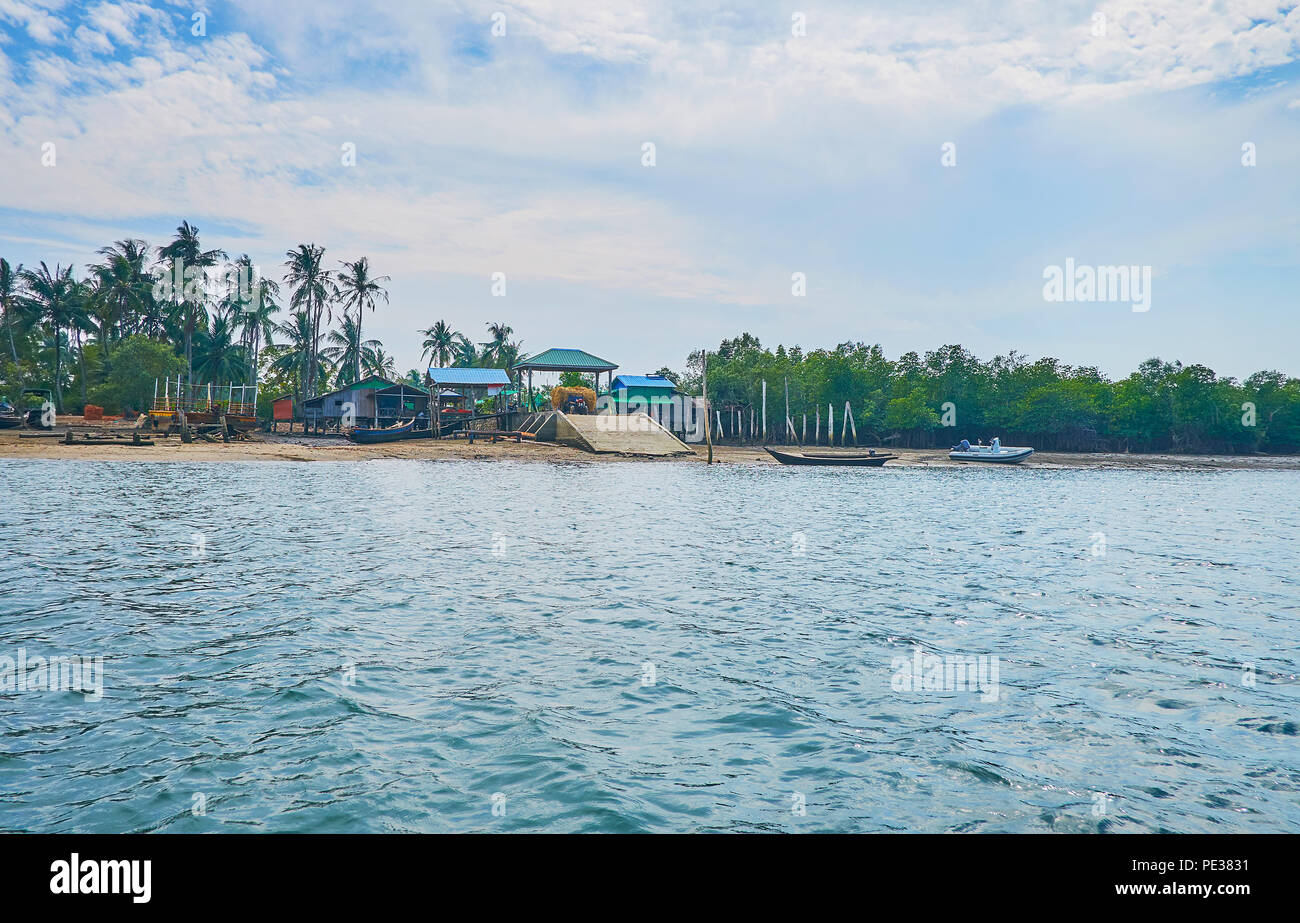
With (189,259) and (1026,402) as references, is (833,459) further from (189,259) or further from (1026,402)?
(189,259)

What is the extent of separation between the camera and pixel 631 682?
8.28m

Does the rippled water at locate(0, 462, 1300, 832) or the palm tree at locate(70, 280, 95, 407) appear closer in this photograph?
the rippled water at locate(0, 462, 1300, 832)

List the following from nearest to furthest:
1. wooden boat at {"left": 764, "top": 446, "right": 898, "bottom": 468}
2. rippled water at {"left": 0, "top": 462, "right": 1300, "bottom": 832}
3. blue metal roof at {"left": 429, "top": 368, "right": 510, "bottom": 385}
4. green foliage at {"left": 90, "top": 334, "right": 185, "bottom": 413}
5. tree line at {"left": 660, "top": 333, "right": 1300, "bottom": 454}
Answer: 1. rippled water at {"left": 0, "top": 462, "right": 1300, "bottom": 832}
2. wooden boat at {"left": 764, "top": 446, "right": 898, "bottom": 468}
3. green foliage at {"left": 90, "top": 334, "right": 185, "bottom": 413}
4. blue metal roof at {"left": 429, "top": 368, "right": 510, "bottom": 385}
5. tree line at {"left": 660, "top": 333, "right": 1300, "bottom": 454}

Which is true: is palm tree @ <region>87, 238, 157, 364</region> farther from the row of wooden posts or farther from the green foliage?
the row of wooden posts

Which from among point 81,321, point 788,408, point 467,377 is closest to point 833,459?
point 788,408

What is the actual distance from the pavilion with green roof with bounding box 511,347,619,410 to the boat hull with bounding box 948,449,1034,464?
2648 centimetres

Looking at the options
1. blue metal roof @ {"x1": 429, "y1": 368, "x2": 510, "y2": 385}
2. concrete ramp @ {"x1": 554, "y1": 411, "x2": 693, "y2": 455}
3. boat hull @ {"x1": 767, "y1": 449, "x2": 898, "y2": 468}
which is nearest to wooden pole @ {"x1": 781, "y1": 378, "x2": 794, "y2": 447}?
concrete ramp @ {"x1": 554, "y1": 411, "x2": 693, "y2": 455}

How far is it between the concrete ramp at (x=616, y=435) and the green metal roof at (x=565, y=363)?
349cm

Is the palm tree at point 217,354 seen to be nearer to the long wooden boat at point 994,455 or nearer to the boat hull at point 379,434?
the boat hull at point 379,434

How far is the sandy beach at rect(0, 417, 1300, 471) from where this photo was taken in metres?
39.8

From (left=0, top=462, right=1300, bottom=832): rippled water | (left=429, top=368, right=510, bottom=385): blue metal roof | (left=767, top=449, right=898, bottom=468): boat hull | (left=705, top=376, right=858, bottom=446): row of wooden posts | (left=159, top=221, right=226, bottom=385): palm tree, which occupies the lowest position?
(left=0, top=462, right=1300, bottom=832): rippled water
